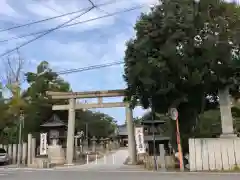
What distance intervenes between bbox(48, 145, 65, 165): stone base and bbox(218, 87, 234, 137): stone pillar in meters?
16.3

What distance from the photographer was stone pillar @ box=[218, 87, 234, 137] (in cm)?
1833

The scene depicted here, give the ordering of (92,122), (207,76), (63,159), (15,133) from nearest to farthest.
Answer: (207,76)
(63,159)
(15,133)
(92,122)

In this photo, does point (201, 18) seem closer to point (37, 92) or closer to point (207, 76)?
point (207, 76)

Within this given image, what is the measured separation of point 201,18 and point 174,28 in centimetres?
151

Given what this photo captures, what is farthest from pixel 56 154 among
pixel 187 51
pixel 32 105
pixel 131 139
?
pixel 187 51

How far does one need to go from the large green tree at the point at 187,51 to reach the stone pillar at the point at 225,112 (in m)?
0.32

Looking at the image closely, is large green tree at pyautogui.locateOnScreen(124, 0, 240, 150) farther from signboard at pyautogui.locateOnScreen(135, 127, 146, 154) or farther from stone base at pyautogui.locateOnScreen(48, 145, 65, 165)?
stone base at pyautogui.locateOnScreen(48, 145, 65, 165)

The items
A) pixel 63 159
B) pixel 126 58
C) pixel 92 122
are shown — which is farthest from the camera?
pixel 92 122

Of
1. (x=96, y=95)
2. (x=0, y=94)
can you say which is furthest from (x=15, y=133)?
(x=96, y=95)

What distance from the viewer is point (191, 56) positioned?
17.1 m

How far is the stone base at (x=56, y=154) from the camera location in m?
30.0

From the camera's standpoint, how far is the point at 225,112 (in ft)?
60.8

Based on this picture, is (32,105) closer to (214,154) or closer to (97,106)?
(97,106)

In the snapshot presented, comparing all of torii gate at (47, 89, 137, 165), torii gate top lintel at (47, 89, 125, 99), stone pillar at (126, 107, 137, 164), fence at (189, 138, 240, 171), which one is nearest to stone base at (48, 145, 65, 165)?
torii gate at (47, 89, 137, 165)
